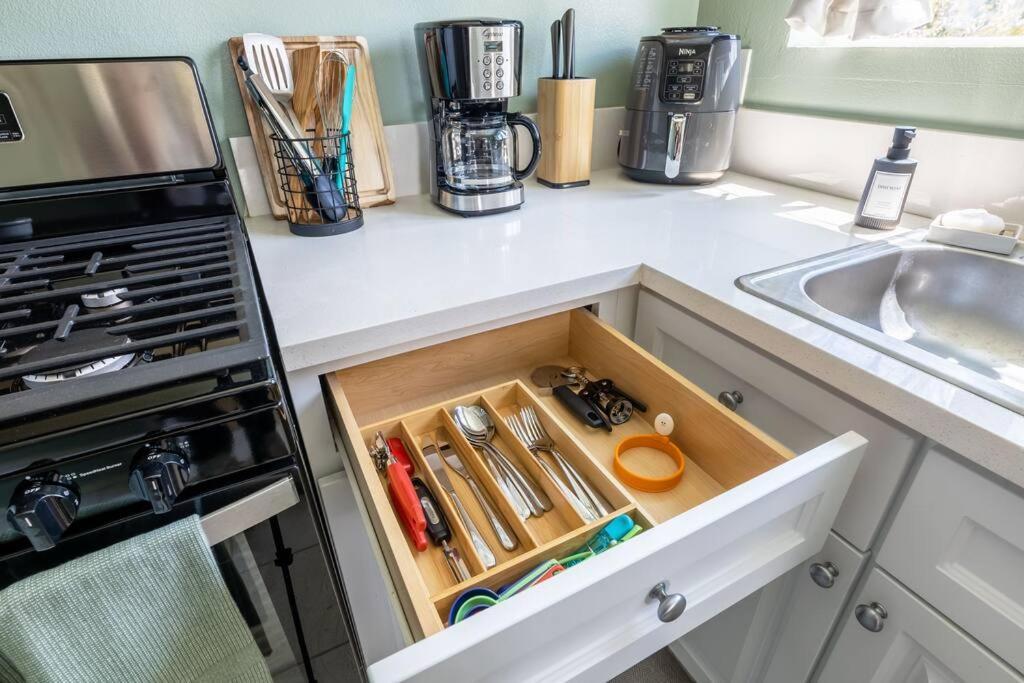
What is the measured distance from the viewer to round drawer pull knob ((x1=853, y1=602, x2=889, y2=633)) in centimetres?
66

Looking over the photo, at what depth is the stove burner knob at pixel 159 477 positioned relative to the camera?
0.48 meters

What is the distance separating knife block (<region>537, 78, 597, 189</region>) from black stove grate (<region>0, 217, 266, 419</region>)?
67cm

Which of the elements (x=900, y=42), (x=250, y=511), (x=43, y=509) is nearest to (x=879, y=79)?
(x=900, y=42)

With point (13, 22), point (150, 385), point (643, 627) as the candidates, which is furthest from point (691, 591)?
point (13, 22)

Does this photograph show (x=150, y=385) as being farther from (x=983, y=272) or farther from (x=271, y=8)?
(x=983, y=272)

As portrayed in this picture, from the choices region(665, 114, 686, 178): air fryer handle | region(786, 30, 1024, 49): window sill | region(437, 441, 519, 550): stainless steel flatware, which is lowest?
region(437, 441, 519, 550): stainless steel flatware

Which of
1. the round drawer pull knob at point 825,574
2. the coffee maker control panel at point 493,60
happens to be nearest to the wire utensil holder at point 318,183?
the coffee maker control panel at point 493,60

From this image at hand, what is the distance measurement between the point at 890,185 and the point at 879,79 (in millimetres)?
285

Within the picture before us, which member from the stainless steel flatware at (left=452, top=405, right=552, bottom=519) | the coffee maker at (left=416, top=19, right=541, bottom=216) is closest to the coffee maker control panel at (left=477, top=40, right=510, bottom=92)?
the coffee maker at (left=416, top=19, right=541, bottom=216)

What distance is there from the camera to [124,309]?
2.04 feet

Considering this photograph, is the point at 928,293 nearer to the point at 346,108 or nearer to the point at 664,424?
the point at 664,424

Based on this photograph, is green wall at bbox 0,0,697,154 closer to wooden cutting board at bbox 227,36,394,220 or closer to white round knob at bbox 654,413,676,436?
wooden cutting board at bbox 227,36,394,220

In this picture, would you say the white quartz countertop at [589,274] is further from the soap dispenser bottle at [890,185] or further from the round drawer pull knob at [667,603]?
the round drawer pull knob at [667,603]

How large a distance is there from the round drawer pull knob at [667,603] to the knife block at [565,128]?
0.92 meters
